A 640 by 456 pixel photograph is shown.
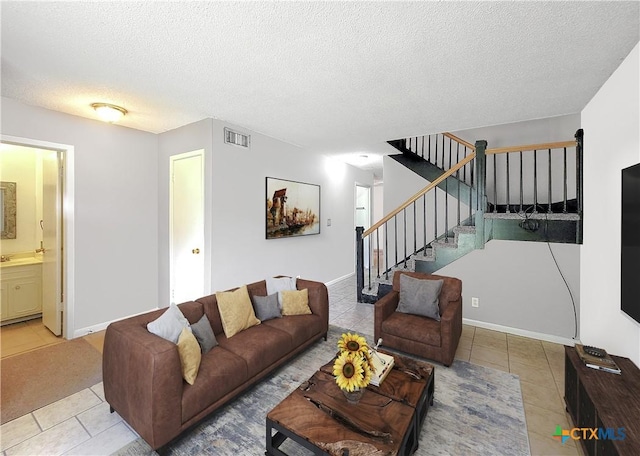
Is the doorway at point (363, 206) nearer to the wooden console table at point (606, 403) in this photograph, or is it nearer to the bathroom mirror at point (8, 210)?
the wooden console table at point (606, 403)

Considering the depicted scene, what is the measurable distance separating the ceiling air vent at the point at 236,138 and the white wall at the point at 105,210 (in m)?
1.28

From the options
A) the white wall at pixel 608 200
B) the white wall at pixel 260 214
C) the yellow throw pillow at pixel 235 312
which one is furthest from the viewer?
the white wall at pixel 260 214

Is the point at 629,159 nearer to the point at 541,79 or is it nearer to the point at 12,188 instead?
the point at 541,79

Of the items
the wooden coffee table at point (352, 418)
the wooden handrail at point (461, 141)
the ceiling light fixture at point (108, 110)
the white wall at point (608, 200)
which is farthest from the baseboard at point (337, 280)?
the ceiling light fixture at point (108, 110)

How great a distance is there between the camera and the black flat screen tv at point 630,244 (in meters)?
1.69

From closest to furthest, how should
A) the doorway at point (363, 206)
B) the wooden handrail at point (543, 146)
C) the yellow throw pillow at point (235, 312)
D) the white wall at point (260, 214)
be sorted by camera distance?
the yellow throw pillow at point (235, 312)
the wooden handrail at point (543, 146)
the white wall at point (260, 214)
the doorway at point (363, 206)

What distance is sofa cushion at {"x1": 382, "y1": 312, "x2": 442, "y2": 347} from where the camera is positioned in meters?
2.72

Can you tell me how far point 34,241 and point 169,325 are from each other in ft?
12.4

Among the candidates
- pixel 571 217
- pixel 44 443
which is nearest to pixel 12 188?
pixel 44 443

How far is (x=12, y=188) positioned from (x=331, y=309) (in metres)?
4.72

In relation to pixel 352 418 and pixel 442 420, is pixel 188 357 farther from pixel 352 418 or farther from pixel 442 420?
pixel 442 420

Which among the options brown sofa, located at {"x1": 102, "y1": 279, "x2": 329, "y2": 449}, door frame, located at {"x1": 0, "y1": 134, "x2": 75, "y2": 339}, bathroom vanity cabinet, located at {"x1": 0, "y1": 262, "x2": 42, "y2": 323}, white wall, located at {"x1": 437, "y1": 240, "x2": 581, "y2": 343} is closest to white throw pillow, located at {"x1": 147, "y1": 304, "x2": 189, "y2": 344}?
brown sofa, located at {"x1": 102, "y1": 279, "x2": 329, "y2": 449}

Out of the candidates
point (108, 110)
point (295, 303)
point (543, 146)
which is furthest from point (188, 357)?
point (543, 146)

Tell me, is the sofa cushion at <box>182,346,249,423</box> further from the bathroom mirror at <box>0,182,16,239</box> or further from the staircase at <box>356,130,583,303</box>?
the bathroom mirror at <box>0,182,16,239</box>
